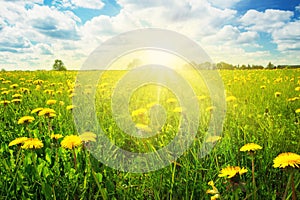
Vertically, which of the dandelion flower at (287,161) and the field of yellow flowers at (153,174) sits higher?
the dandelion flower at (287,161)

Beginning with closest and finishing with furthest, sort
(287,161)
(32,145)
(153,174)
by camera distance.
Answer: (287,161) → (32,145) → (153,174)

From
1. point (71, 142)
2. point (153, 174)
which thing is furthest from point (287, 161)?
point (71, 142)

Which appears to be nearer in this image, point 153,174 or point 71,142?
point 71,142

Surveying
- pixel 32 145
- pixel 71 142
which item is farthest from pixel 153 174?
pixel 32 145

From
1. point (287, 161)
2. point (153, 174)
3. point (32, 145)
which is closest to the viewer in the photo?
point (287, 161)

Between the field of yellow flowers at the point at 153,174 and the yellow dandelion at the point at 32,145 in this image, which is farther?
the yellow dandelion at the point at 32,145

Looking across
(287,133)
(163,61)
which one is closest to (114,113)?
(163,61)

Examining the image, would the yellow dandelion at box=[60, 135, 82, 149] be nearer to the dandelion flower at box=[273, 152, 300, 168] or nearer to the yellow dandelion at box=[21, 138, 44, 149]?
the yellow dandelion at box=[21, 138, 44, 149]

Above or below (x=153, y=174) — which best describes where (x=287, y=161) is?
above

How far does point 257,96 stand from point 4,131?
12.6 feet

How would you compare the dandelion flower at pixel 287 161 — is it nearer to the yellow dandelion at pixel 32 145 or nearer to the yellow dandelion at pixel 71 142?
the yellow dandelion at pixel 71 142

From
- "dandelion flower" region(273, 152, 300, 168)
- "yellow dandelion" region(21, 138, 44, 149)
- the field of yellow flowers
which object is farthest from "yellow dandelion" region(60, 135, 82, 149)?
"dandelion flower" region(273, 152, 300, 168)

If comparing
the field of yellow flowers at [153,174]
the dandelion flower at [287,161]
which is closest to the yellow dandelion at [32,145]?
the field of yellow flowers at [153,174]

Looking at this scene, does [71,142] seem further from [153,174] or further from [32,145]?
[153,174]
